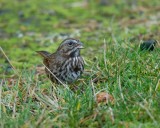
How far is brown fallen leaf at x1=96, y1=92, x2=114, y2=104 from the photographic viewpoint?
5583mm

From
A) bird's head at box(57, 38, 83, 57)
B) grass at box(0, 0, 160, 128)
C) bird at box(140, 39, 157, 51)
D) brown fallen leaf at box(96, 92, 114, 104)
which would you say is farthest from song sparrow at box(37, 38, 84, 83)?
brown fallen leaf at box(96, 92, 114, 104)

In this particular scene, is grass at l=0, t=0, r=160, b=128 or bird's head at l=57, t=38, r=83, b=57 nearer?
grass at l=0, t=0, r=160, b=128

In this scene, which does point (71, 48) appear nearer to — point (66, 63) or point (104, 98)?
point (66, 63)

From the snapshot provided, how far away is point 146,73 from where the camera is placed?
6.42 metres

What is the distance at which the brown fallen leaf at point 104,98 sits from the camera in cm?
558

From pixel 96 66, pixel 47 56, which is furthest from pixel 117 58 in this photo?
pixel 47 56

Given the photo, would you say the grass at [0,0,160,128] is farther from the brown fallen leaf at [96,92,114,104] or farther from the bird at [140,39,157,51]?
the bird at [140,39,157,51]

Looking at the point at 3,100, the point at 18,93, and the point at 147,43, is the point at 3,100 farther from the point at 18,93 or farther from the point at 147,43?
the point at 147,43

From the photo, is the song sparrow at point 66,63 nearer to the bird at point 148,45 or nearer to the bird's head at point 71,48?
the bird's head at point 71,48

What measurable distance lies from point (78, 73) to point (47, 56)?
646 millimetres

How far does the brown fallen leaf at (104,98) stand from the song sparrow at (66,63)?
940 millimetres

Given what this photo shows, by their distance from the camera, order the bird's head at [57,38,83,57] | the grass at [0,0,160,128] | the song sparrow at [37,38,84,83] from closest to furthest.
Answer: the grass at [0,0,160,128]
the song sparrow at [37,38,84,83]
the bird's head at [57,38,83,57]

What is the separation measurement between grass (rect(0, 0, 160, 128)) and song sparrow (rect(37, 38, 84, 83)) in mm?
126

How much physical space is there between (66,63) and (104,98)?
1.39 metres
